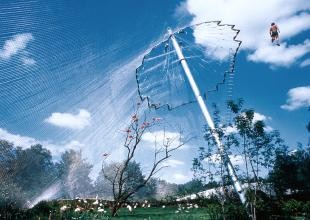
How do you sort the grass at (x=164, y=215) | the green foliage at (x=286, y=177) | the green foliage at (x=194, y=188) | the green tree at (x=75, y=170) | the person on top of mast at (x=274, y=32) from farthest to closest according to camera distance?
1. the green tree at (x=75, y=170)
2. the green foliage at (x=286, y=177)
3. the green foliage at (x=194, y=188)
4. the grass at (x=164, y=215)
5. the person on top of mast at (x=274, y=32)

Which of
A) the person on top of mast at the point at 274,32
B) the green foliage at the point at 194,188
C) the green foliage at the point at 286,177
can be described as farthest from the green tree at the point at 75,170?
the person on top of mast at the point at 274,32

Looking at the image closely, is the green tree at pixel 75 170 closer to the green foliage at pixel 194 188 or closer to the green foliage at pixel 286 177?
the green foliage at pixel 194 188

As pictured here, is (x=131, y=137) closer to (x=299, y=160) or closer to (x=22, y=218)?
(x=22, y=218)

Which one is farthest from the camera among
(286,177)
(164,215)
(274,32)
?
(286,177)

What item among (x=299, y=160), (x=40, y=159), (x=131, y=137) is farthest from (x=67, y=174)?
(x=131, y=137)

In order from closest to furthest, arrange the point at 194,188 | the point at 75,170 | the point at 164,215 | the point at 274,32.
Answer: the point at 274,32 < the point at 164,215 < the point at 194,188 < the point at 75,170

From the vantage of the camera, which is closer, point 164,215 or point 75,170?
point 164,215

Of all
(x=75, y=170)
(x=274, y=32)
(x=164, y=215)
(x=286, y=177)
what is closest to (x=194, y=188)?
(x=286, y=177)

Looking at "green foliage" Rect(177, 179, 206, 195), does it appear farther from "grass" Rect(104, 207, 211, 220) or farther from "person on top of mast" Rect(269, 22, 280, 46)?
"person on top of mast" Rect(269, 22, 280, 46)

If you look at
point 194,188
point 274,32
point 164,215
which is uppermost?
point 274,32

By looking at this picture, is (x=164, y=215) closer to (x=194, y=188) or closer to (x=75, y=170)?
(x=194, y=188)

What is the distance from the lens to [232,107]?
27344mm

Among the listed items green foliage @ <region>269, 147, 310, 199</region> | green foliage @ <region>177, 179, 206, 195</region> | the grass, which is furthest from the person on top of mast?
green foliage @ <region>269, 147, 310, 199</region>

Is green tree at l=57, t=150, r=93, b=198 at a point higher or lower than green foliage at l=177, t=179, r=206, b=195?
higher
